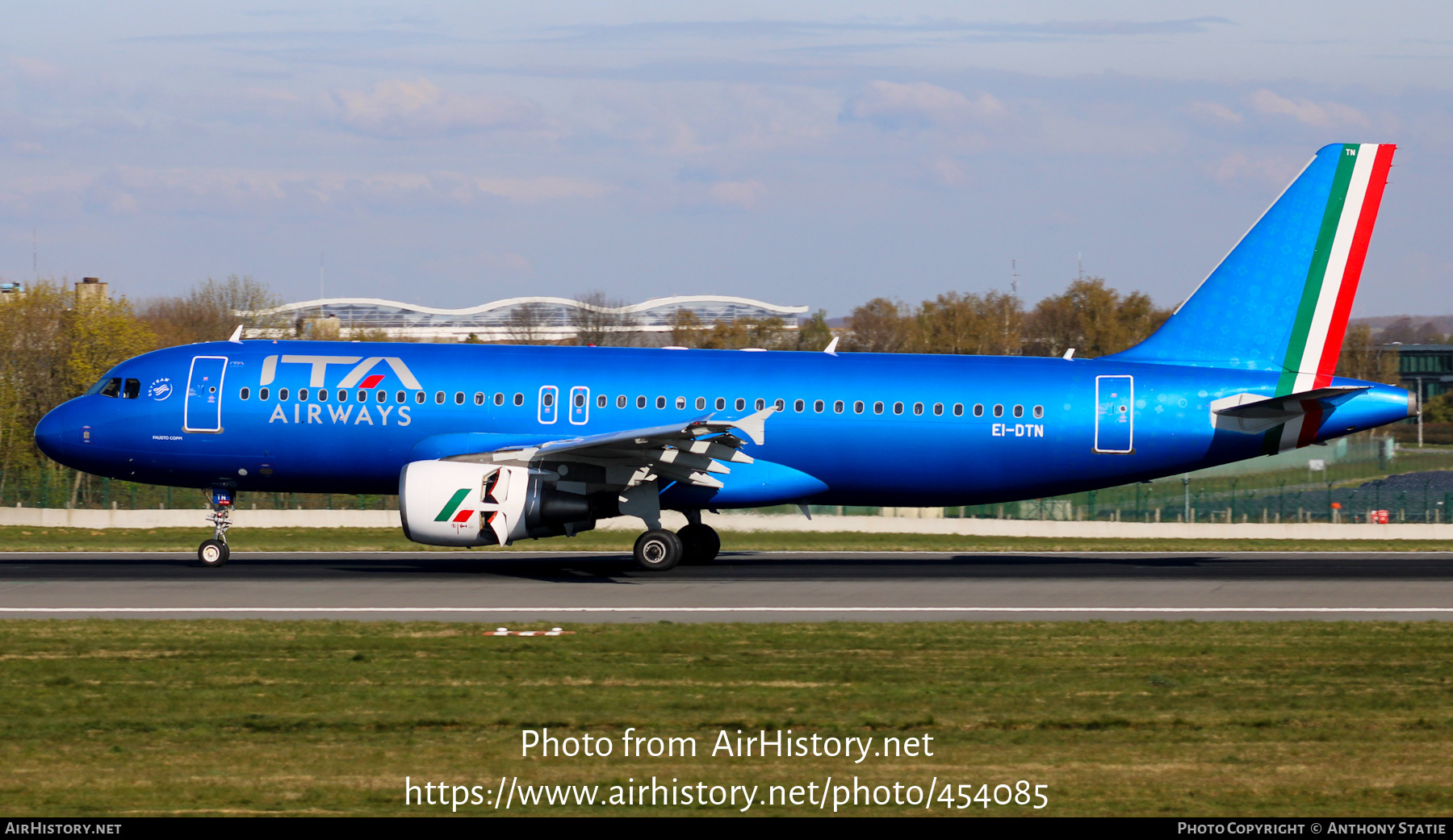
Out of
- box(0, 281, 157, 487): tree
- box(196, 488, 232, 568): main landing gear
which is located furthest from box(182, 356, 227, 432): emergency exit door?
box(0, 281, 157, 487): tree

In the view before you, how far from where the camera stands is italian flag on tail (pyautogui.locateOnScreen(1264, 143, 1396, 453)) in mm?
29250

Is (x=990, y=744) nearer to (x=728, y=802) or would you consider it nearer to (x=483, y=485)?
(x=728, y=802)

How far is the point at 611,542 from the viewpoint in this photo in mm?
36125

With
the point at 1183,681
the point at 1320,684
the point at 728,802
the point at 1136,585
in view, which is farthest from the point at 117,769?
the point at 1136,585

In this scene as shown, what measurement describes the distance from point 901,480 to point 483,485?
845cm

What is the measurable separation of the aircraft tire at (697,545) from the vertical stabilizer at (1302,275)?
10.1 metres

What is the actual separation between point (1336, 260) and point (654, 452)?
48.6 feet

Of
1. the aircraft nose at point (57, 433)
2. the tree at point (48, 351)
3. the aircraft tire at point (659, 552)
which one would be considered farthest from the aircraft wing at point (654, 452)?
the tree at point (48, 351)

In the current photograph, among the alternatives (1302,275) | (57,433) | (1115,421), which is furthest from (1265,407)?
(57,433)

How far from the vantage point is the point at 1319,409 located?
28.0m

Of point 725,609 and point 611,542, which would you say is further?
point 611,542

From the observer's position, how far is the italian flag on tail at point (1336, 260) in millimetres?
29250

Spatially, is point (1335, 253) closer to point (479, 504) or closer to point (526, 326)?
point (479, 504)

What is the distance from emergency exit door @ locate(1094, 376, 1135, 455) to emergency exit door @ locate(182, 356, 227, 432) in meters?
17.3
